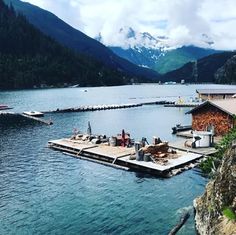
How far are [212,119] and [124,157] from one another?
2052cm

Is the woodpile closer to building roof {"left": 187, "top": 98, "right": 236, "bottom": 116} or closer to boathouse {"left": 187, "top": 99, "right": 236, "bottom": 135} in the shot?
boathouse {"left": 187, "top": 99, "right": 236, "bottom": 135}

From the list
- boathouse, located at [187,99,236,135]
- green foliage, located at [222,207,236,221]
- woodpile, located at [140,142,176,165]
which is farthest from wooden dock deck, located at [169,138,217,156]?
green foliage, located at [222,207,236,221]

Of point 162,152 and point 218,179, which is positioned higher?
point 218,179

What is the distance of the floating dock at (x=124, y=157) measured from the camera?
4859 cm

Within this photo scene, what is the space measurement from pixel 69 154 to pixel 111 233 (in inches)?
1203

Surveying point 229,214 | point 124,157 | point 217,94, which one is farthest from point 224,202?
point 217,94

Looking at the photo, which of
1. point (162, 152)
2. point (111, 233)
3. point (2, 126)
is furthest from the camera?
point (2, 126)

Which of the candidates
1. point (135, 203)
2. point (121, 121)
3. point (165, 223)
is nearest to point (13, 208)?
point (135, 203)

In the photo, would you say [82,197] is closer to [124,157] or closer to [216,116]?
[124,157]

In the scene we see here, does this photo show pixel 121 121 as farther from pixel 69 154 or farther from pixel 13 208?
pixel 13 208

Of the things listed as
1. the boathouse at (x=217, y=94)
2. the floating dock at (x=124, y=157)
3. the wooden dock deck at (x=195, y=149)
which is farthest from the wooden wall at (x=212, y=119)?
the boathouse at (x=217, y=94)

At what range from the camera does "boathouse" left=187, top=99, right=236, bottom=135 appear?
211 feet

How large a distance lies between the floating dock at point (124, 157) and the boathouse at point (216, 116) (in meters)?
11.1

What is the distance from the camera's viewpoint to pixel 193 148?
58156mm
